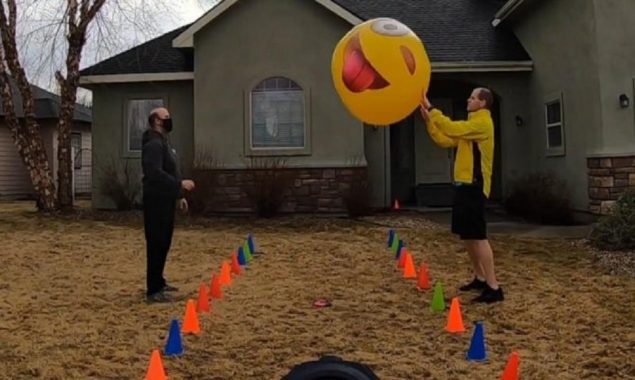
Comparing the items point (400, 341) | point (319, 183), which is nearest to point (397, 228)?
point (319, 183)

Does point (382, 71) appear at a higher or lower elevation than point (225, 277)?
higher

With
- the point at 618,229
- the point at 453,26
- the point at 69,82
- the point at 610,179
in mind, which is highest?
the point at 453,26

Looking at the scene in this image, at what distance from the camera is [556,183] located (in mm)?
12422

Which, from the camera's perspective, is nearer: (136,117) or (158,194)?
(158,194)

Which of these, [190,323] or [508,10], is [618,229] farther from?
[508,10]

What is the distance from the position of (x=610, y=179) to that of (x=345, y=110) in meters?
5.19

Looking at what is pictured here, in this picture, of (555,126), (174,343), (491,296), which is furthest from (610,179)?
(174,343)

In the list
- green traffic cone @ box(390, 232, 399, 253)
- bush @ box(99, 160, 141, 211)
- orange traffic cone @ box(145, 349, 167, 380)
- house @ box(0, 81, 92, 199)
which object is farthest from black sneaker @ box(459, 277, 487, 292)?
house @ box(0, 81, 92, 199)

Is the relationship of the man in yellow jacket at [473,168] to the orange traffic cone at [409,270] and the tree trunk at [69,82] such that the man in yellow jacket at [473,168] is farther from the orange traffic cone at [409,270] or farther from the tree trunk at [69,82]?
the tree trunk at [69,82]

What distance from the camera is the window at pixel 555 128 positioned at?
12.4 meters

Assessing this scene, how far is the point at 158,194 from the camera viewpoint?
5.91 m

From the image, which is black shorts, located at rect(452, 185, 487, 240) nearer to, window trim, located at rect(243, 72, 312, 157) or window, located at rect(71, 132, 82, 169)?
window trim, located at rect(243, 72, 312, 157)

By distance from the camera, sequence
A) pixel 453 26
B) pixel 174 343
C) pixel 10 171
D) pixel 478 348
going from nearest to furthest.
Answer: pixel 478 348 < pixel 174 343 < pixel 453 26 < pixel 10 171

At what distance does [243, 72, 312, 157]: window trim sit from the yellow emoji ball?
25.0 ft
